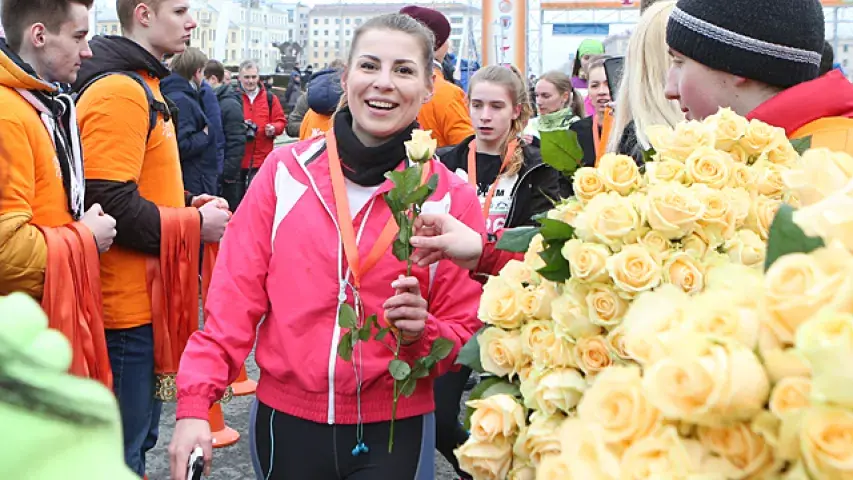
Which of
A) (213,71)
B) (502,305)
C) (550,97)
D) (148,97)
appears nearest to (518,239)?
(502,305)

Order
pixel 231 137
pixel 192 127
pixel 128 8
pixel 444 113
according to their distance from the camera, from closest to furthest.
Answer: pixel 128 8 → pixel 444 113 → pixel 192 127 → pixel 231 137

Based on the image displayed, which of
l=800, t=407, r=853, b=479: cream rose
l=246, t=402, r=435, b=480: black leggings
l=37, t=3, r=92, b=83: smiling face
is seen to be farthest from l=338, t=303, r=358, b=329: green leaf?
l=37, t=3, r=92, b=83: smiling face

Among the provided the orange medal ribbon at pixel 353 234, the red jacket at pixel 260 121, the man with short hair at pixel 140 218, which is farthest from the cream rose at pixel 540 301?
the red jacket at pixel 260 121

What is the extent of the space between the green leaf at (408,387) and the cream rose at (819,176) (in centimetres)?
118

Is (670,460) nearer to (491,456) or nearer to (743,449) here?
(743,449)

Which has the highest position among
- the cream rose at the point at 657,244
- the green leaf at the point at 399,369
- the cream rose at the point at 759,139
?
the cream rose at the point at 759,139

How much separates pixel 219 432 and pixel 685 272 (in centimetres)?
376

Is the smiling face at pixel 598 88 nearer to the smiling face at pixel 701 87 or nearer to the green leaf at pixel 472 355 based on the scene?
the smiling face at pixel 701 87

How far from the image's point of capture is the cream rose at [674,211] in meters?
1.17

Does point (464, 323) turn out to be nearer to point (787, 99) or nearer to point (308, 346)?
point (308, 346)

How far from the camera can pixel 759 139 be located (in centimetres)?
134

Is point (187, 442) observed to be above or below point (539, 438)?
below

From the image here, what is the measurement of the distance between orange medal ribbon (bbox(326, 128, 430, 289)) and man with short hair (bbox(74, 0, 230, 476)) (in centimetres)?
104

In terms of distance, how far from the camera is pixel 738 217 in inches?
47.7
